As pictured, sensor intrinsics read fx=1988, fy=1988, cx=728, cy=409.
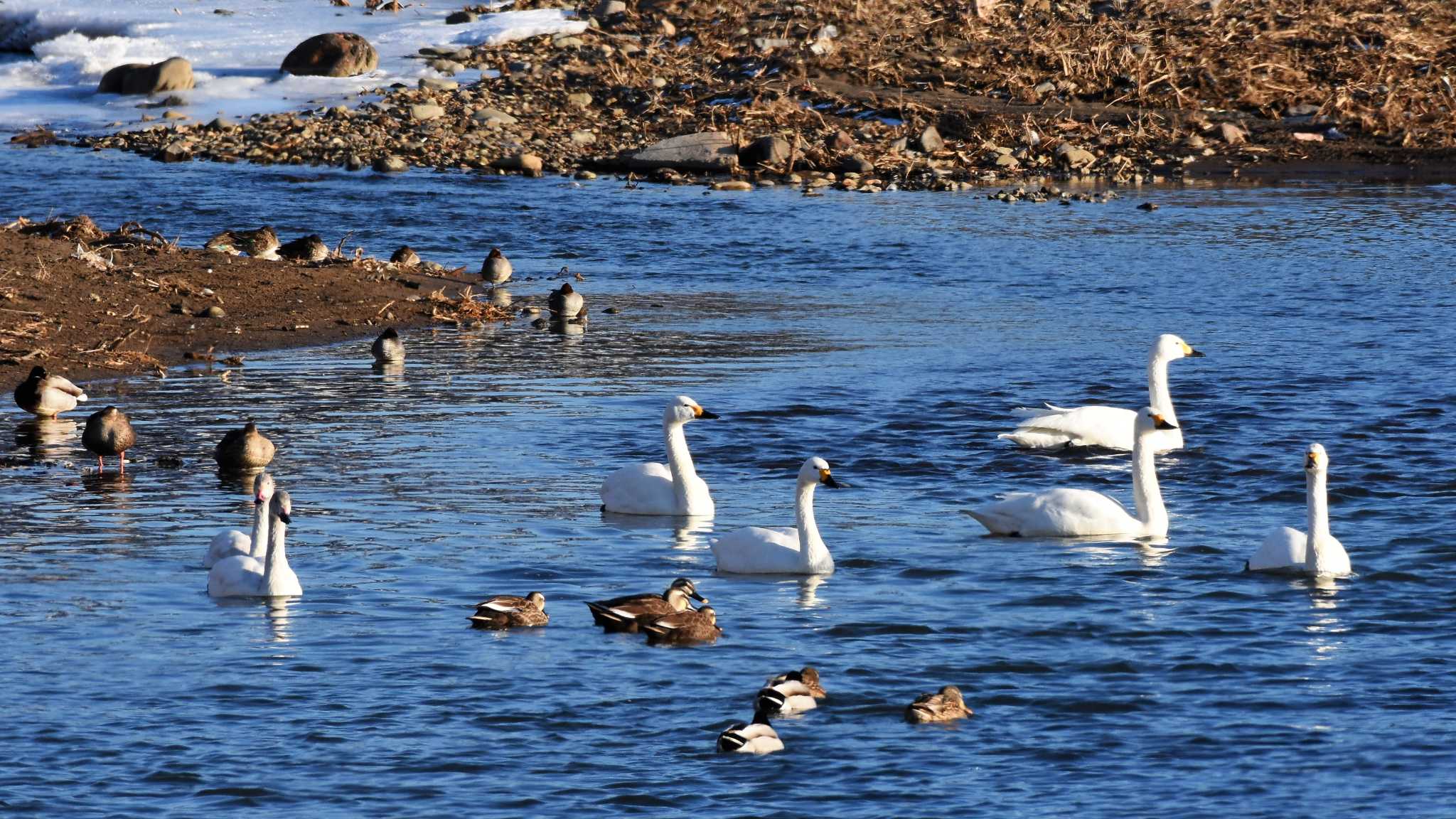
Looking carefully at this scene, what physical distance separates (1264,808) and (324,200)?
100ft

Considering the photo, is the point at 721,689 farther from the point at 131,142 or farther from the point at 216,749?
the point at 131,142

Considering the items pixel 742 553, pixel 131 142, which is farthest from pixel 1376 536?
pixel 131 142

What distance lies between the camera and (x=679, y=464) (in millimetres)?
15219

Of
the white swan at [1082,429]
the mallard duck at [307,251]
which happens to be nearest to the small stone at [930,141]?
the mallard duck at [307,251]

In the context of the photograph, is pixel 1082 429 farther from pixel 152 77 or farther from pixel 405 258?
pixel 152 77

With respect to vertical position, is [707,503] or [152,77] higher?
[152,77]

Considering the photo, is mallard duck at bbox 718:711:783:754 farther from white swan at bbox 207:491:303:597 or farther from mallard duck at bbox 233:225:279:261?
mallard duck at bbox 233:225:279:261

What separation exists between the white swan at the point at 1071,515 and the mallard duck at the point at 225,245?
16143mm

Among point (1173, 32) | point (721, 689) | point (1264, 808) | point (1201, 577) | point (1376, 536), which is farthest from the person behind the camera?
point (1173, 32)

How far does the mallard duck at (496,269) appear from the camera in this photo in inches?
1123

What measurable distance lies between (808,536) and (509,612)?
2.46 meters

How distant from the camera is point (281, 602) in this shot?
12477 millimetres

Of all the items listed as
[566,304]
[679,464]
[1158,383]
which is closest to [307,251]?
[566,304]

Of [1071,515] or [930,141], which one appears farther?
[930,141]
